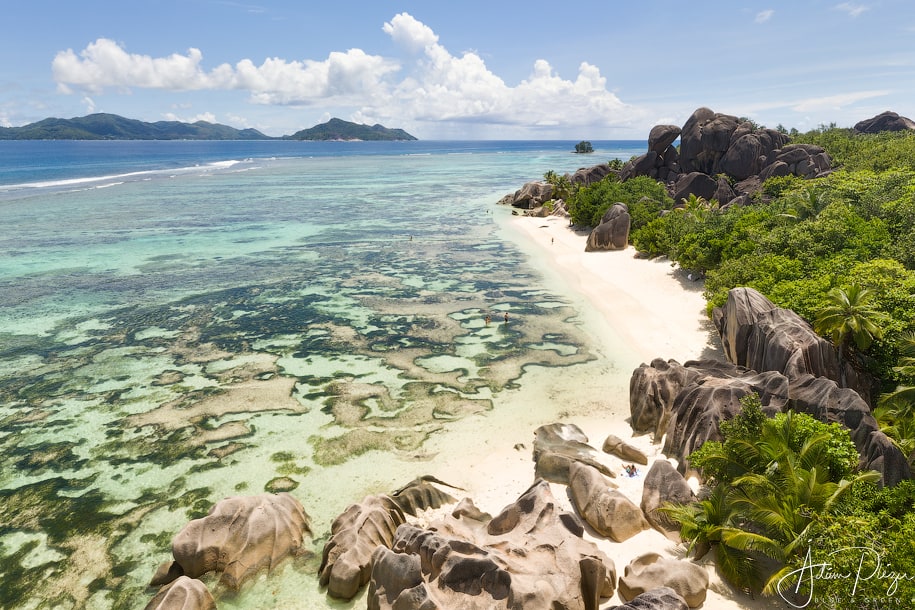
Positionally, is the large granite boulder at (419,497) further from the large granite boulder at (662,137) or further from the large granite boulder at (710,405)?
the large granite boulder at (662,137)

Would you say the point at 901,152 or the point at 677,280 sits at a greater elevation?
the point at 901,152

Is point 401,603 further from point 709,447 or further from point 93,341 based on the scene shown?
point 93,341

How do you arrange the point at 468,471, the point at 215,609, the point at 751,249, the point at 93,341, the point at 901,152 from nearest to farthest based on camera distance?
the point at 215,609 < the point at 468,471 < the point at 93,341 < the point at 751,249 < the point at 901,152

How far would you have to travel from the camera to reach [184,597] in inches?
464

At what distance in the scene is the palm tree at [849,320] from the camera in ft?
58.7

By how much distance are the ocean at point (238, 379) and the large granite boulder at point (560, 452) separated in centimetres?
206

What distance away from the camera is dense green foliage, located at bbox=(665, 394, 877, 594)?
1156 centimetres

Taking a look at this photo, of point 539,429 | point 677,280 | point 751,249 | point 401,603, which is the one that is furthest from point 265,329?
point 751,249

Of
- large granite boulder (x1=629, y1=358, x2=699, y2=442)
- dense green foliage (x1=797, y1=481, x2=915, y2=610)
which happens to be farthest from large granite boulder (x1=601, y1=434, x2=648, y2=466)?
dense green foliage (x1=797, y1=481, x2=915, y2=610)

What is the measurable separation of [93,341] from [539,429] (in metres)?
26.1

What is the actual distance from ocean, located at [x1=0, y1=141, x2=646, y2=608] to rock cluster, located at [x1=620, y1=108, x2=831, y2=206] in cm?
2715

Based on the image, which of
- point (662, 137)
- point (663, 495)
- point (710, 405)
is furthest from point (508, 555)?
point (662, 137)

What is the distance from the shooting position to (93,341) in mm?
28875

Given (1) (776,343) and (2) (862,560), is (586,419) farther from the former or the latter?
(2) (862,560)
